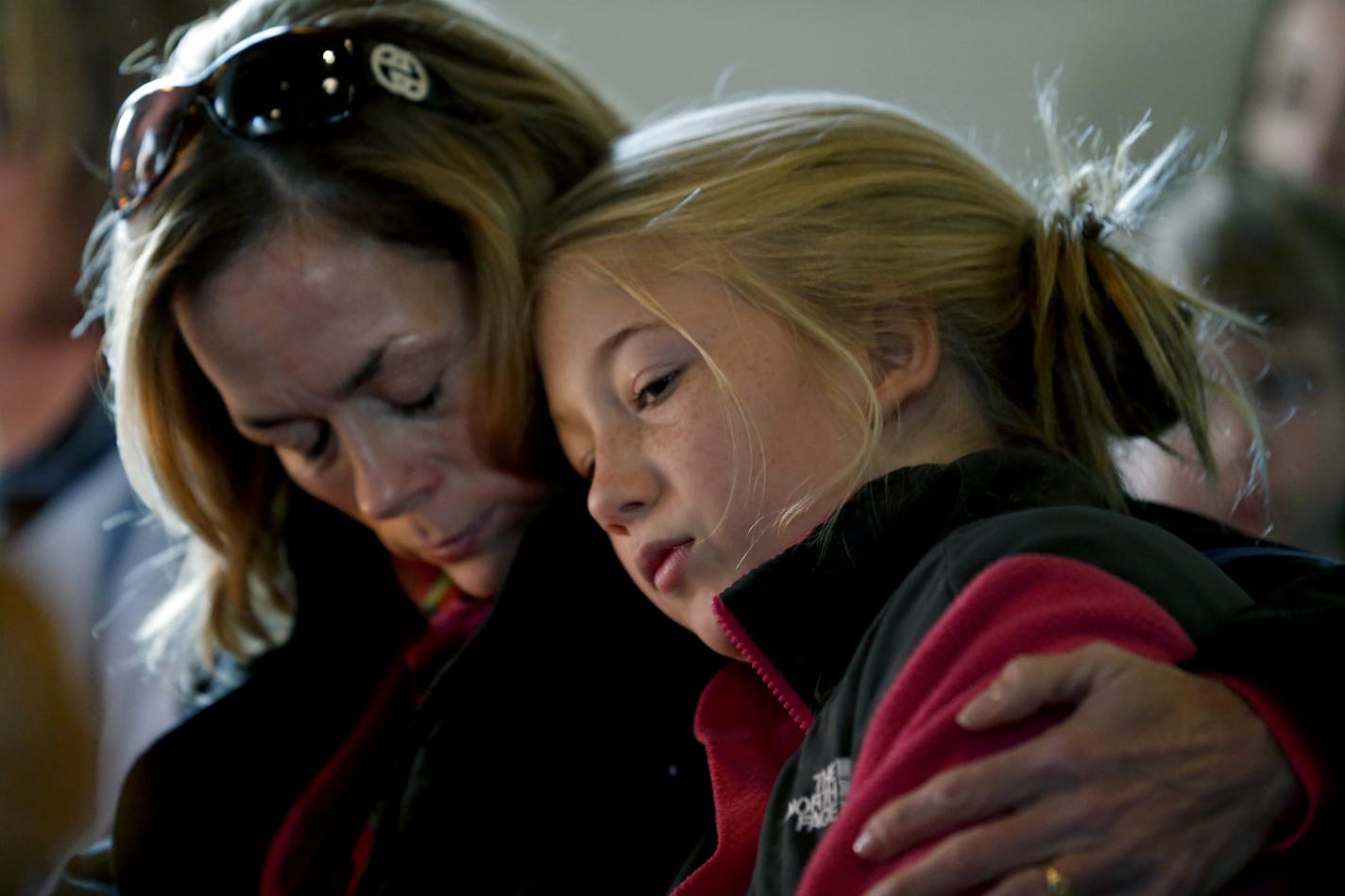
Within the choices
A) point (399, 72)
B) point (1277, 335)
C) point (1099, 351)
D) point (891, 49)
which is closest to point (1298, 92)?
point (891, 49)

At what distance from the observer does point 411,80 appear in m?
1.23

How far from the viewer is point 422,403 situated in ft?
3.92

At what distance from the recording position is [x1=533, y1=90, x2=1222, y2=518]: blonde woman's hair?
1024 mm

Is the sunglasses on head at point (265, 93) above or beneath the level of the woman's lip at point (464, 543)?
above

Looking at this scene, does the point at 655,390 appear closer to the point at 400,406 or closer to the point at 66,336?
the point at 400,406

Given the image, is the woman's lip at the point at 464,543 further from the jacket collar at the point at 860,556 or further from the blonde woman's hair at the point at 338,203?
the jacket collar at the point at 860,556

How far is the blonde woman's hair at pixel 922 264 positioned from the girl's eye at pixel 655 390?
0.05 metres

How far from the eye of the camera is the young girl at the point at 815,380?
88cm

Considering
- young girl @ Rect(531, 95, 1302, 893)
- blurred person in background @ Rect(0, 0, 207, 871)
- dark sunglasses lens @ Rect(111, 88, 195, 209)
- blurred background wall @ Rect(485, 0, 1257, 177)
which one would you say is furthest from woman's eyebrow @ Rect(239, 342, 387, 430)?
blurred background wall @ Rect(485, 0, 1257, 177)

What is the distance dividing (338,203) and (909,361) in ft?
1.64

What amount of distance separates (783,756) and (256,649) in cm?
76

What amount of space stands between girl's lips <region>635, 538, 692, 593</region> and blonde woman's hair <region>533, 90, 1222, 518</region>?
91 mm

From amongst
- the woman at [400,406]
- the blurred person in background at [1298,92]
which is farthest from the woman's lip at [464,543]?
the blurred person in background at [1298,92]

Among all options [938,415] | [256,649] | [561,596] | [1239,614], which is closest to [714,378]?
[938,415]
